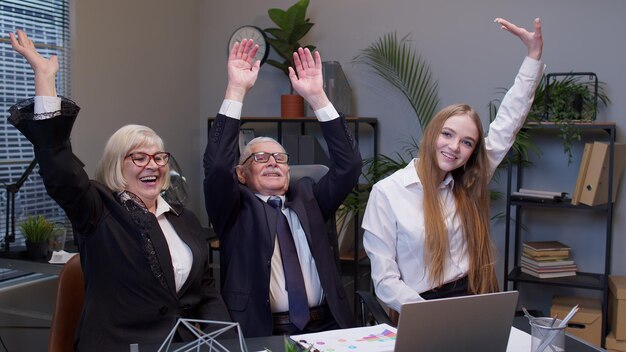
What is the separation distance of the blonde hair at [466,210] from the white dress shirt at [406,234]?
0.03m

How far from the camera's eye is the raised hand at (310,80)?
239 centimetres

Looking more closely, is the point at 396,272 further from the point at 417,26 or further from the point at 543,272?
Result: the point at 417,26

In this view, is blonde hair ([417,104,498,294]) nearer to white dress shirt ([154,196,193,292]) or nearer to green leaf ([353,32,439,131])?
white dress shirt ([154,196,193,292])

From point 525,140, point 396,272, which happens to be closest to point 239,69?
point 396,272

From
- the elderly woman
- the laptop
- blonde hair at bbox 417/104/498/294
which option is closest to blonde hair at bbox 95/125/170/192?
the elderly woman

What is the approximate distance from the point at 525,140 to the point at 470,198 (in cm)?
160

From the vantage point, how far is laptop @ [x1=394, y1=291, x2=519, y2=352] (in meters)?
1.38

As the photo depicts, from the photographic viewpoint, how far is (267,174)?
2438mm

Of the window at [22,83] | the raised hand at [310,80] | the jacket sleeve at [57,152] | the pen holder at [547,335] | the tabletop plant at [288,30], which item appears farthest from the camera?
the tabletop plant at [288,30]

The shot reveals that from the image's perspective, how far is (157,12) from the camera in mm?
4430

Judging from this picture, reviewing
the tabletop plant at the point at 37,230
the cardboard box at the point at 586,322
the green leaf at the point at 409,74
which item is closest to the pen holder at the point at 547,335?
the cardboard box at the point at 586,322

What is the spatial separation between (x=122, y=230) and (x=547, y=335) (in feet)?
4.18

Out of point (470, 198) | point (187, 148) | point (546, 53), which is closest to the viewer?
point (470, 198)

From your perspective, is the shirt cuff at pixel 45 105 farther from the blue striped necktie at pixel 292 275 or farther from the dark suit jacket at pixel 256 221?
the blue striped necktie at pixel 292 275
